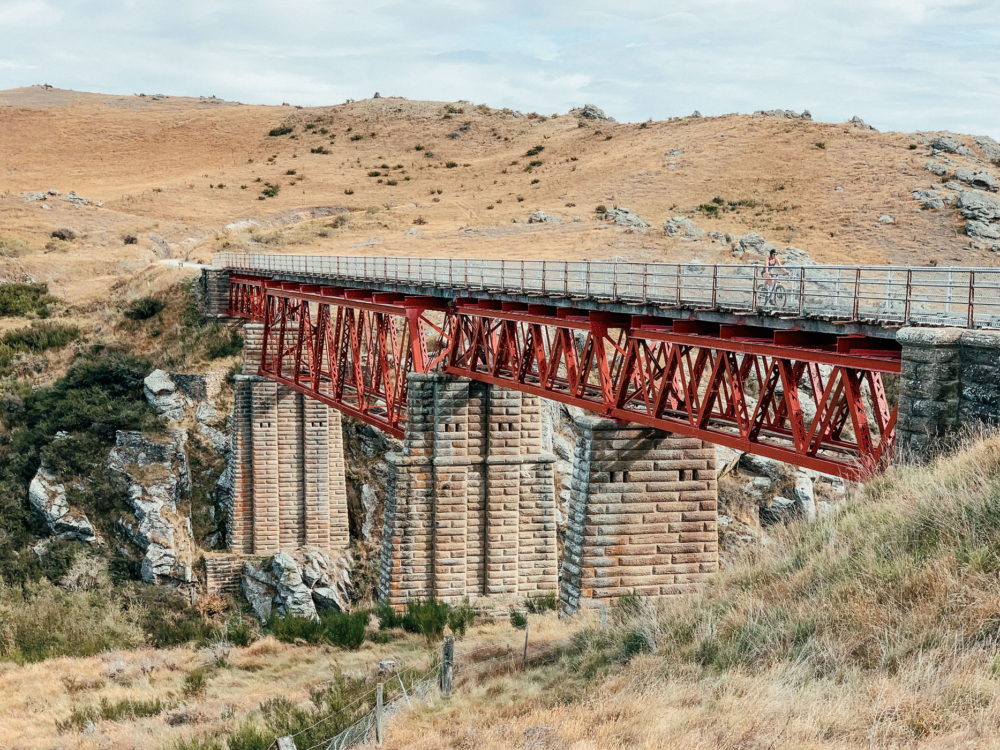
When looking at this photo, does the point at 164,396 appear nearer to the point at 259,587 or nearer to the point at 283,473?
the point at 283,473

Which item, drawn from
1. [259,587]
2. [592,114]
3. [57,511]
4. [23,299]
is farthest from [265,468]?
[592,114]

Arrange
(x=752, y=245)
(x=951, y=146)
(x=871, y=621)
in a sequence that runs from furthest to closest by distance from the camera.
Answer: (x=951, y=146), (x=752, y=245), (x=871, y=621)

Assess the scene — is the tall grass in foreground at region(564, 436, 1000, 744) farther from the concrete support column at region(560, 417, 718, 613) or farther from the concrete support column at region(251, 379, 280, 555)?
the concrete support column at region(251, 379, 280, 555)

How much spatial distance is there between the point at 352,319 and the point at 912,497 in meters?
22.1

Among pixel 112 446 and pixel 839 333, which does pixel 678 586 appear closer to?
pixel 839 333

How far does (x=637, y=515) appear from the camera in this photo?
1864 centimetres

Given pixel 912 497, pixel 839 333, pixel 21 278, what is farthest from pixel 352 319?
pixel 21 278

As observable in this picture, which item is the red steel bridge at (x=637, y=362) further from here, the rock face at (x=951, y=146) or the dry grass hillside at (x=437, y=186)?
the rock face at (x=951, y=146)

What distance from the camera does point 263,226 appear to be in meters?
79.1

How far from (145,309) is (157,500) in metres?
15.5

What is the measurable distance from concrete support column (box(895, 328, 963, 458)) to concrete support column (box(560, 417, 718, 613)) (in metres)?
6.76

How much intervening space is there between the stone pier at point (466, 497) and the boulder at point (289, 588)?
9780mm

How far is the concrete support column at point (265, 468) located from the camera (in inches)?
1478

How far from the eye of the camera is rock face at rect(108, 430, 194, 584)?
119ft
